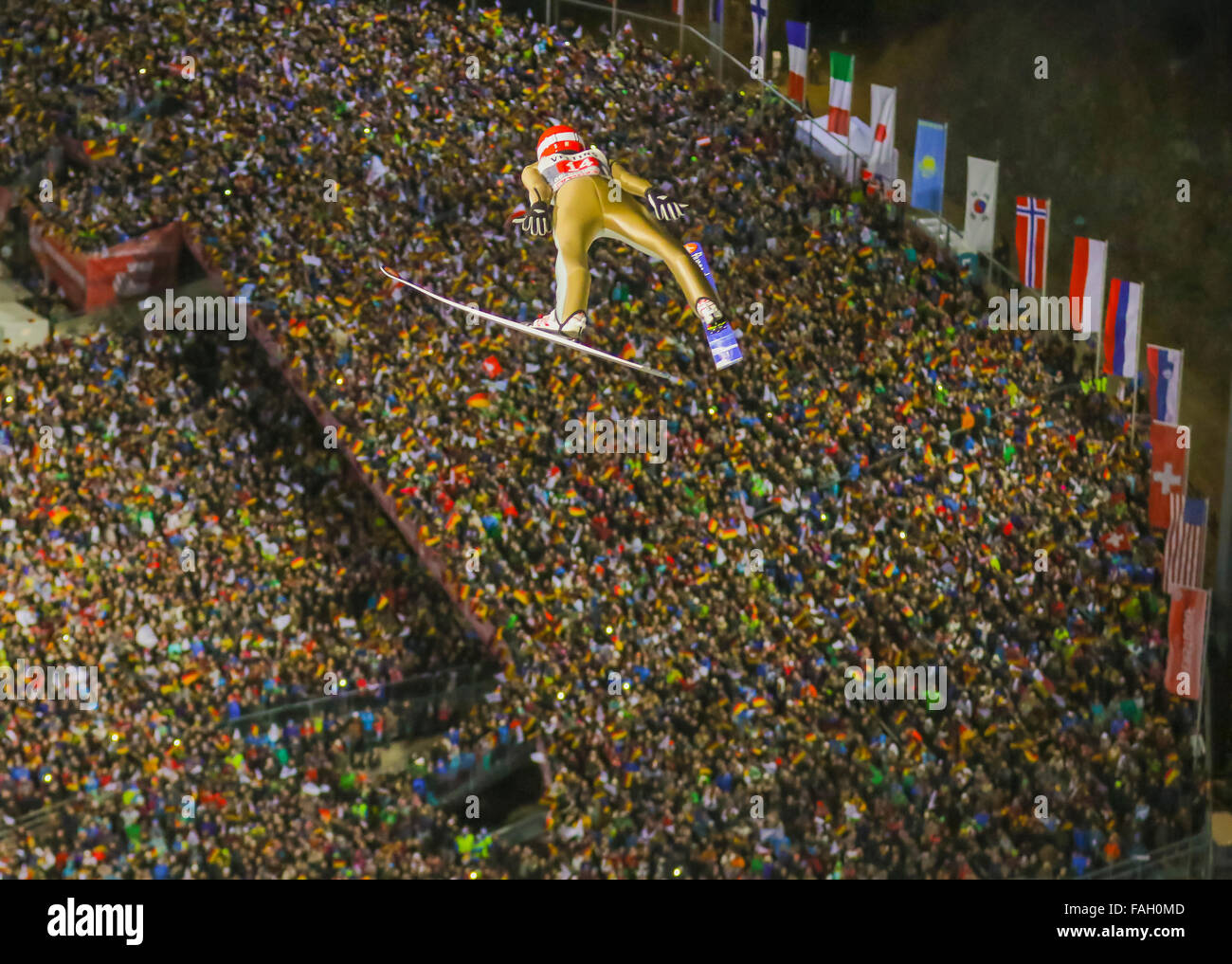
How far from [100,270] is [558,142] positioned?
376cm

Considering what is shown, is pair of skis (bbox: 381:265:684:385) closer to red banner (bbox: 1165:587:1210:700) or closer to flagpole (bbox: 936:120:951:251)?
flagpole (bbox: 936:120:951:251)

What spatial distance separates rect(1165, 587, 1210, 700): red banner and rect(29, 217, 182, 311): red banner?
8.31 m

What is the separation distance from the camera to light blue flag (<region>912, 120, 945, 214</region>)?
13555mm

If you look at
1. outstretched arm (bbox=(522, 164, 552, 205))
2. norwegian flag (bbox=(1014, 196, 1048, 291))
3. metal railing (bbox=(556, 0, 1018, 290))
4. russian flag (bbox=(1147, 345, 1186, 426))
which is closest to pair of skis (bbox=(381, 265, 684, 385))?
outstretched arm (bbox=(522, 164, 552, 205))

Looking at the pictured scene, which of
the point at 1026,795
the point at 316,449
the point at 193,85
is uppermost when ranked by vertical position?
the point at 193,85

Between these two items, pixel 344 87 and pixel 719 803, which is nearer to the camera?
pixel 719 803

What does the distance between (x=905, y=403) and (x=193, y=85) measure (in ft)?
21.4

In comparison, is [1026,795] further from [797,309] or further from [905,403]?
[797,309]

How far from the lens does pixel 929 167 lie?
1366 cm

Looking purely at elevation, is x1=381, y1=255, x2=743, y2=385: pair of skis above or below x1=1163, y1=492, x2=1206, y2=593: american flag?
above

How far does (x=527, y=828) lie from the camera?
38.1ft

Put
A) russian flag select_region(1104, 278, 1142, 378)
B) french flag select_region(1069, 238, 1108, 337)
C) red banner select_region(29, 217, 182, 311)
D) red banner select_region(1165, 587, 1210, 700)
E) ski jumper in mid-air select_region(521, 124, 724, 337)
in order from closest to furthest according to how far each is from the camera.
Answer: ski jumper in mid-air select_region(521, 124, 724, 337) → red banner select_region(1165, 587, 1210, 700) → red banner select_region(29, 217, 182, 311) → russian flag select_region(1104, 278, 1142, 378) → french flag select_region(1069, 238, 1108, 337)
